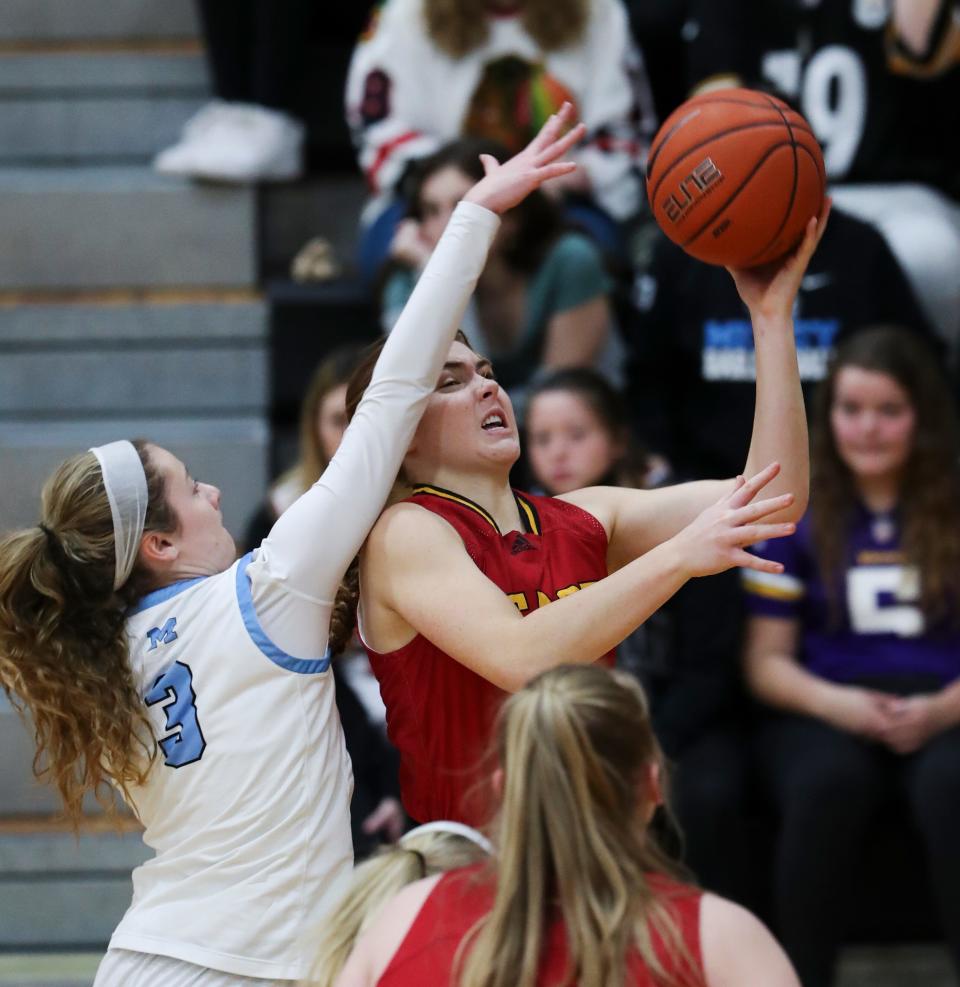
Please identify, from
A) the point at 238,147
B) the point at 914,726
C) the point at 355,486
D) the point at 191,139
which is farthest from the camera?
the point at 191,139

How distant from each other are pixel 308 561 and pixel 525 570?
0.35 m

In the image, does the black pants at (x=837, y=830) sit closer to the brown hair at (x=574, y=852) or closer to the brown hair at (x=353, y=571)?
the brown hair at (x=353, y=571)

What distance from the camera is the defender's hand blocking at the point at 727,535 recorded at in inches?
90.7

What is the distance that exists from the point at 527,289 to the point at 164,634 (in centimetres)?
244

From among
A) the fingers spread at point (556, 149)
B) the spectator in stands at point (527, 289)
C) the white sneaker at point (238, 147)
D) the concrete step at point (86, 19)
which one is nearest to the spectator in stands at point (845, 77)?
the spectator in stands at point (527, 289)

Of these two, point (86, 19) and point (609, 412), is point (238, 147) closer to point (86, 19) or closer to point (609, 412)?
point (86, 19)

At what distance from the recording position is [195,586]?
263 cm

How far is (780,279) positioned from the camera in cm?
270

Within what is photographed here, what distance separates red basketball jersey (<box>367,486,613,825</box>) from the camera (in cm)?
260

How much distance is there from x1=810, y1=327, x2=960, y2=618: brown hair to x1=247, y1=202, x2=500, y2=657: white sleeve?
207 cm

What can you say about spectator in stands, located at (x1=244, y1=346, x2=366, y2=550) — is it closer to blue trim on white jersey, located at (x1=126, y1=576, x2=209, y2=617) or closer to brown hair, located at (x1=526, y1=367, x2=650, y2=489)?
brown hair, located at (x1=526, y1=367, x2=650, y2=489)

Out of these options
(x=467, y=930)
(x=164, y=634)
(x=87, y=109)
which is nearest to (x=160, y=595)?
(x=164, y=634)

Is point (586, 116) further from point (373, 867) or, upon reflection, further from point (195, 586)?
point (373, 867)

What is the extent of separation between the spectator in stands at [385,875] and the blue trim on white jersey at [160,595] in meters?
0.56
